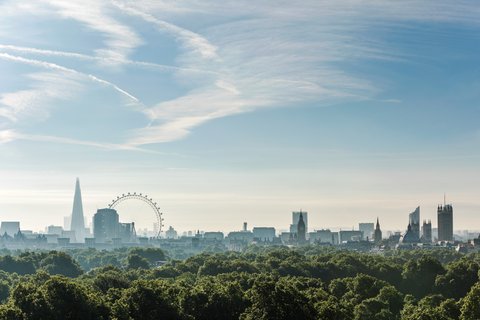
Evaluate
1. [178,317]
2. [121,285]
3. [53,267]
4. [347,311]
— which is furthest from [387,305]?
[53,267]

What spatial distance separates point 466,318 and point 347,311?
500 inches

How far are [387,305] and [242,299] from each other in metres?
22.9

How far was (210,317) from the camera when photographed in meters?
80.1

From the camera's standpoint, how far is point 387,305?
94688mm

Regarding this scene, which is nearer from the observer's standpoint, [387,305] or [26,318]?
[26,318]

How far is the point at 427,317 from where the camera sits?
227 feet

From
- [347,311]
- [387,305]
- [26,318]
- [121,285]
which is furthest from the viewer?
[121,285]

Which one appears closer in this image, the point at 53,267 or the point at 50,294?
the point at 50,294

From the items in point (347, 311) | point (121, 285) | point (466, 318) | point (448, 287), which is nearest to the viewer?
point (466, 318)

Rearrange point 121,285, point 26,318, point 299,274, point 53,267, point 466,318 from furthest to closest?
point 53,267 → point 299,274 → point 121,285 → point 466,318 → point 26,318

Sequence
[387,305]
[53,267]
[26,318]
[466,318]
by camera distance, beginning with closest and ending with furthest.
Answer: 1. [26,318]
2. [466,318]
3. [387,305]
4. [53,267]

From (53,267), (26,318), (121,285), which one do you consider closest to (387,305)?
(121,285)

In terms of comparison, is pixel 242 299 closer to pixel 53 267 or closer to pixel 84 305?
pixel 84 305

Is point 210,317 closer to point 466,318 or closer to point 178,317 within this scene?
point 178,317
